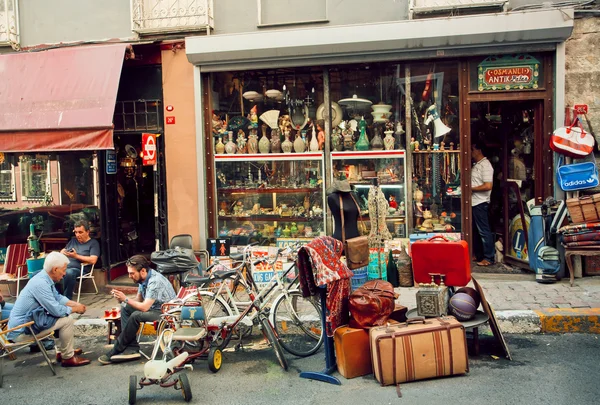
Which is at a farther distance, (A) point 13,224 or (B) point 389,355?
(A) point 13,224

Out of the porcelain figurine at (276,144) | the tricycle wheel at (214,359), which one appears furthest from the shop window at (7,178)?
the tricycle wheel at (214,359)

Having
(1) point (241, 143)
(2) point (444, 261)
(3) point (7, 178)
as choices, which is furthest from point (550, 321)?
(3) point (7, 178)

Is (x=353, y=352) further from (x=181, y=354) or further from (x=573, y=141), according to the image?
(x=573, y=141)

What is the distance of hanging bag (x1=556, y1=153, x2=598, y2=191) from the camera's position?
820 cm

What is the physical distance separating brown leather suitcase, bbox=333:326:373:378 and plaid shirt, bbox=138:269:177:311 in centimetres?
213

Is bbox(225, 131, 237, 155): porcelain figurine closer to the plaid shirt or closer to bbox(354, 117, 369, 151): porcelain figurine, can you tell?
bbox(354, 117, 369, 151): porcelain figurine

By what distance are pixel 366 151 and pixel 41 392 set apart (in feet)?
18.8

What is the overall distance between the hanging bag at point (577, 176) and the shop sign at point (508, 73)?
127cm

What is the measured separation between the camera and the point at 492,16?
325 inches

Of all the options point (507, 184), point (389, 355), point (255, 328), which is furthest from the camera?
point (507, 184)

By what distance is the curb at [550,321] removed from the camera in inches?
268

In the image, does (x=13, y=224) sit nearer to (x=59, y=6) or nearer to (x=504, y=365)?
(x=59, y=6)

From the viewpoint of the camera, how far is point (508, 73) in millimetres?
8703

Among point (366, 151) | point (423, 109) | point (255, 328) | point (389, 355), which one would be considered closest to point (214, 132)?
point (366, 151)
